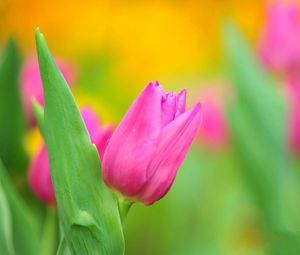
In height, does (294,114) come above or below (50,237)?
above

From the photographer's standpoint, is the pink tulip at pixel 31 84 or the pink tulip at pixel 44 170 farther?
the pink tulip at pixel 31 84

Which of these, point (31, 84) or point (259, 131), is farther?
point (259, 131)

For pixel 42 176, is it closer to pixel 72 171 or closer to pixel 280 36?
pixel 72 171

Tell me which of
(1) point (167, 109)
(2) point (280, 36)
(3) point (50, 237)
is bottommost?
(3) point (50, 237)

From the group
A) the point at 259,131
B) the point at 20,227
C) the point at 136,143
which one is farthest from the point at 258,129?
the point at 136,143

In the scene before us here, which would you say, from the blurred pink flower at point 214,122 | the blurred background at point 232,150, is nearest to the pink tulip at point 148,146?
the blurred background at point 232,150

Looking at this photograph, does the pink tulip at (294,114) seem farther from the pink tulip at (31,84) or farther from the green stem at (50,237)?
the green stem at (50,237)
